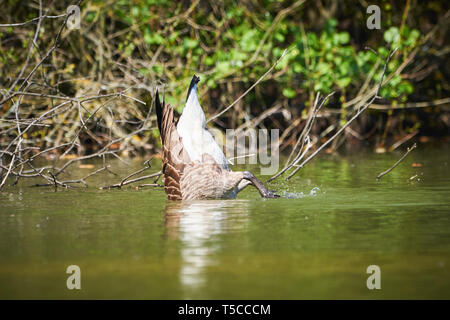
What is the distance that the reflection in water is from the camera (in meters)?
4.89

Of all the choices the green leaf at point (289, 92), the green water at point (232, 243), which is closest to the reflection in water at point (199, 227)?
the green water at point (232, 243)

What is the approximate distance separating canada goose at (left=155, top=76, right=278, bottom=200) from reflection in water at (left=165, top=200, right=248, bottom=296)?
0.13 metres

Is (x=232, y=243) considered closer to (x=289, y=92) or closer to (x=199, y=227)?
(x=199, y=227)

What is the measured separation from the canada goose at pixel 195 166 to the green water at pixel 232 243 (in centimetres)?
18

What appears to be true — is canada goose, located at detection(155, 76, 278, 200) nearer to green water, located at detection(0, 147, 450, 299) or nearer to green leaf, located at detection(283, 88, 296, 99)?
green water, located at detection(0, 147, 450, 299)

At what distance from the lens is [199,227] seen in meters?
6.29

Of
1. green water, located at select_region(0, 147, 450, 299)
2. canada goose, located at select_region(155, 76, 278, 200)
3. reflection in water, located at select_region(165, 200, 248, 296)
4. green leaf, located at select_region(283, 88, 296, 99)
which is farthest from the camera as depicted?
green leaf, located at select_region(283, 88, 296, 99)

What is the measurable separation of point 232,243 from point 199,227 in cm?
72

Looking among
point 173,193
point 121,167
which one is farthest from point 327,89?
point 173,193

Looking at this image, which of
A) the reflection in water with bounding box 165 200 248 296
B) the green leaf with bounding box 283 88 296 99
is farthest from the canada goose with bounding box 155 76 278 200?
the green leaf with bounding box 283 88 296 99

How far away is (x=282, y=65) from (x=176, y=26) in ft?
8.39

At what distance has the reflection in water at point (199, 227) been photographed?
16.0 ft

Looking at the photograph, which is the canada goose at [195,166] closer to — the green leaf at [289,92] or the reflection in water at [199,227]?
the reflection in water at [199,227]
